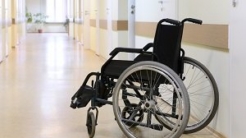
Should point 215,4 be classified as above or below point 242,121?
above

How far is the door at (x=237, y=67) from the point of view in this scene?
84.2 inches

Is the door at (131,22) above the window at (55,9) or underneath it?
underneath

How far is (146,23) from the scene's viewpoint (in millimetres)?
4715

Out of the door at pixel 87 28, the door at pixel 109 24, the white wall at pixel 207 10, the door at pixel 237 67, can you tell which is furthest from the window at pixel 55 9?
the door at pixel 237 67

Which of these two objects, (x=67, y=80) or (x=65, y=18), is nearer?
(x=67, y=80)

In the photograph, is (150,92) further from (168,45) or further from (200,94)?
(200,94)

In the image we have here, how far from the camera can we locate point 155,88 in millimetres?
2400

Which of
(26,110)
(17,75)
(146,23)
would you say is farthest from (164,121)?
(17,75)

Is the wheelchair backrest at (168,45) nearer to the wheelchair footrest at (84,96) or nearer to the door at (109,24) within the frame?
the wheelchair footrest at (84,96)

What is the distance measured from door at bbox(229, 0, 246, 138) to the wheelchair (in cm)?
28

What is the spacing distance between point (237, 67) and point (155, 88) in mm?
517

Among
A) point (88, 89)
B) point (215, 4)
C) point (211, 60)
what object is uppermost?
point (215, 4)

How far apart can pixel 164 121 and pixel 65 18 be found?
66.3 feet

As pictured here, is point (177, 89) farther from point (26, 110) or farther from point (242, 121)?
point (26, 110)
